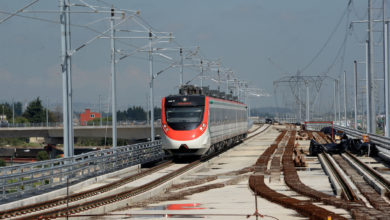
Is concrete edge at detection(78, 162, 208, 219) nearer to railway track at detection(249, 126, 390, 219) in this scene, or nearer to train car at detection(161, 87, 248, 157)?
railway track at detection(249, 126, 390, 219)

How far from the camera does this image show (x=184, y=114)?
35.0 m

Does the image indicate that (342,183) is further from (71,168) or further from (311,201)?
(71,168)

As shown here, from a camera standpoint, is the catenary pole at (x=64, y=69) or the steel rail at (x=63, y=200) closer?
the steel rail at (x=63, y=200)

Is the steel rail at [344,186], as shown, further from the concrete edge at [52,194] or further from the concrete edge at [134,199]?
the concrete edge at [52,194]

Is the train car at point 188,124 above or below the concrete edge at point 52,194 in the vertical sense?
above

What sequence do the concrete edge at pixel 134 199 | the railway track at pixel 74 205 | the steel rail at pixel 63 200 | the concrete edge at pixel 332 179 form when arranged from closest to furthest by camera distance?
the railway track at pixel 74 205, the concrete edge at pixel 134 199, the steel rail at pixel 63 200, the concrete edge at pixel 332 179

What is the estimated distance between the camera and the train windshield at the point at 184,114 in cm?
3484

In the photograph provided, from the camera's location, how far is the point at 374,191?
20125 millimetres

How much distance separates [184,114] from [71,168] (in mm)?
10225

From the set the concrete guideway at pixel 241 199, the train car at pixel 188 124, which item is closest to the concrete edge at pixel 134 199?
the concrete guideway at pixel 241 199

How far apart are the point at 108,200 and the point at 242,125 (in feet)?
128

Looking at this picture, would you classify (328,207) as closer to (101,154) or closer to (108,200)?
(108,200)

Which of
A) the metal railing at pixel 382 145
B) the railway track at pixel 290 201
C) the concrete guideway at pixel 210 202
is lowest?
the concrete guideway at pixel 210 202

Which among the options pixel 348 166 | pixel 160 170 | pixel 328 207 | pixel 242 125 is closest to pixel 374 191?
pixel 328 207
